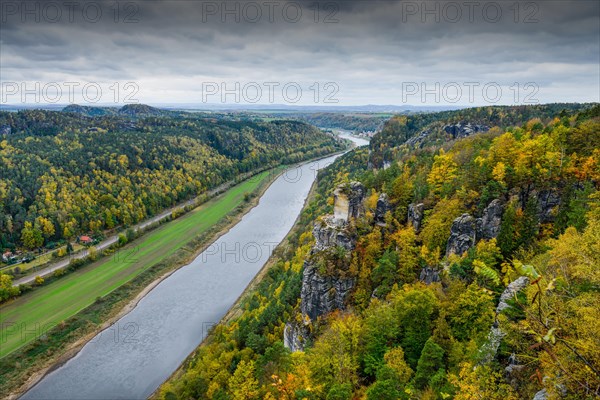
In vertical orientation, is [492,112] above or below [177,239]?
above

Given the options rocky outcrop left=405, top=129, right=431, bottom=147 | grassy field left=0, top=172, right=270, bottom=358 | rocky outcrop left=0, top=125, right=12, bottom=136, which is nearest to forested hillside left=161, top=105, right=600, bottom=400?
grassy field left=0, top=172, right=270, bottom=358

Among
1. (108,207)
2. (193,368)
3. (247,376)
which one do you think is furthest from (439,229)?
(108,207)

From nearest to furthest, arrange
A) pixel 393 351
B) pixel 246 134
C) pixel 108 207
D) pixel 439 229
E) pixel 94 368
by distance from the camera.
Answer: pixel 393 351, pixel 439 229, pixel 94 368, pixel 108 207, pixel 246 134

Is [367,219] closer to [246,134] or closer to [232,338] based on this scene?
[232,338]

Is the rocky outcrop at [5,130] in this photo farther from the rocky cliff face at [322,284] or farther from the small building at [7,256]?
the rocky cliff face at [322,284]

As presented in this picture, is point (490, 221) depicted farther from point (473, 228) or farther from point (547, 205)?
point (547, 205)
